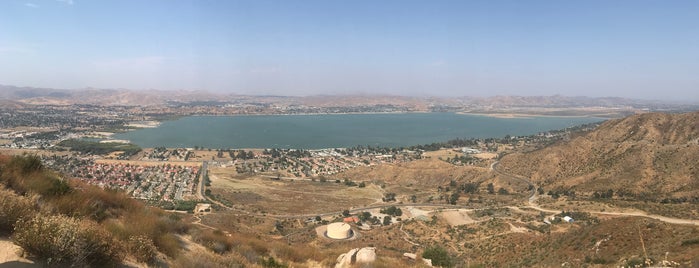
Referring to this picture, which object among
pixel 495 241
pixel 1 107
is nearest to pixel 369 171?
pixel 495 241

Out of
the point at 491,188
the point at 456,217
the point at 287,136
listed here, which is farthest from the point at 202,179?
the point at 287,136

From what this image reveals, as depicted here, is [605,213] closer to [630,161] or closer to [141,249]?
[630,161]

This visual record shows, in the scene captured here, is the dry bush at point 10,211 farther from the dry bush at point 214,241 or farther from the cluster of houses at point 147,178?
the cluster of houses at point 147,178

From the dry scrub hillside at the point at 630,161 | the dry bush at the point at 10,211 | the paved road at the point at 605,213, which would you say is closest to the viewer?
the dry bush at the point at 10,211

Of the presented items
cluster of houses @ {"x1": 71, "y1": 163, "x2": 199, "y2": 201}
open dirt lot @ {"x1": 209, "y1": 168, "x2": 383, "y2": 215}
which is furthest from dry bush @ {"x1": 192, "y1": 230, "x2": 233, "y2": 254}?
cluster of houses @ {"x1": 71, "y1": 163, "x2": 199, "y2": 201}

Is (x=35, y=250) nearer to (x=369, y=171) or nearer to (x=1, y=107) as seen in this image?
(x=369, y=171)

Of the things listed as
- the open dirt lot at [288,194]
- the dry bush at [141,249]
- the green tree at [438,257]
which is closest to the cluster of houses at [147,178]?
the open dirt lot at [288,194]

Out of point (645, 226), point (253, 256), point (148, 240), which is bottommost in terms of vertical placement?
point (645, 226)
